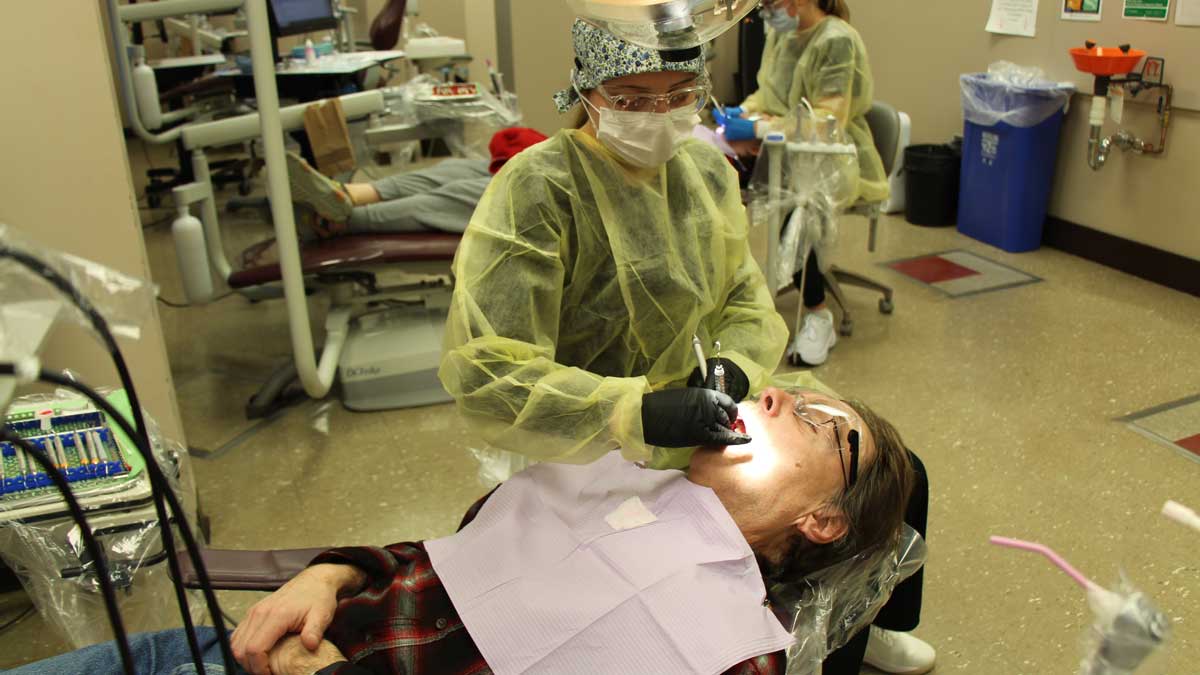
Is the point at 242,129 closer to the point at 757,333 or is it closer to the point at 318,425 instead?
the point at 318,425

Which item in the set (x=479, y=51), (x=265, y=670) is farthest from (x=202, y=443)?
(x=479, y=51)

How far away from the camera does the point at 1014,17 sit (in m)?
3.79

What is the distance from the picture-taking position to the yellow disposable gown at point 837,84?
2.81 m

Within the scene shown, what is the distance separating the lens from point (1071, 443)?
241 cm

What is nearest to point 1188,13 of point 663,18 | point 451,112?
point 451,112

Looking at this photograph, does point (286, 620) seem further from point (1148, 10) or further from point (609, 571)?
point (1148, 10)

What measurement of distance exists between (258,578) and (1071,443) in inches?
81.0

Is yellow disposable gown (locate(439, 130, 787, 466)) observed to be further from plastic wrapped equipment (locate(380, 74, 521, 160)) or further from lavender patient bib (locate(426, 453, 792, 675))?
plastic wrapped equipment (locate(380, 74, 521, 160))

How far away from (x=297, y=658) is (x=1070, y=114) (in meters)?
3.68

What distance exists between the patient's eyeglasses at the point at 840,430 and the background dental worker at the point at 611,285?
4.7 inches

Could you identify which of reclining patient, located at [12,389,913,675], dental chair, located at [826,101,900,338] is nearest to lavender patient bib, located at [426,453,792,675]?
reclining patient, located at [12,389,913,675]

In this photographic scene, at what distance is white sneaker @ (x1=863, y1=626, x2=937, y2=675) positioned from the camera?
1.68 metres

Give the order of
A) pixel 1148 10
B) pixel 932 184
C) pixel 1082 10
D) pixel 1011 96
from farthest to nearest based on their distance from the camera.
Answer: pixel 932 184, pixel 1011 96, pixel 1082 10, pixel 1148 10

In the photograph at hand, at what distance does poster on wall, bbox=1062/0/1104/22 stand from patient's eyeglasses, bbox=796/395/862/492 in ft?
9.55
